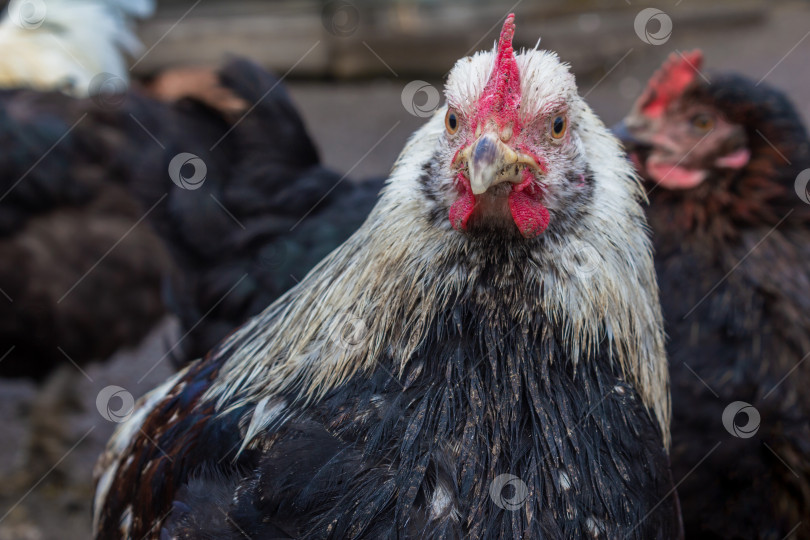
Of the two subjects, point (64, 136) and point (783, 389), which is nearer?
point (783, 389)

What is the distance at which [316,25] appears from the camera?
27.4 ft

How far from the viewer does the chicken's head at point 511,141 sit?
5.80ft

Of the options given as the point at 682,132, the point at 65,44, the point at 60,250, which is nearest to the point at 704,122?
the point at 682,132

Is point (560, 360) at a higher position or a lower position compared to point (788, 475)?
lower

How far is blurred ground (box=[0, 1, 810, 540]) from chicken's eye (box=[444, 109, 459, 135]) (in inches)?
74.8

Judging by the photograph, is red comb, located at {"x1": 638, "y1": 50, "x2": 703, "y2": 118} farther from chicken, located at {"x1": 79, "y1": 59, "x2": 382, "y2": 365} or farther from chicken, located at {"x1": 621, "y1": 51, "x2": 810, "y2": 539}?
chicken, located at {"x1": 79, "y1": 59, "x2": 382, "y2": 365}

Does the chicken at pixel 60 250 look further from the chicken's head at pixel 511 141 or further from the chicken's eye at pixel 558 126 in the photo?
the chicken's eye at pixel 558 126

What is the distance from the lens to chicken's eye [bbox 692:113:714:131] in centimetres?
311

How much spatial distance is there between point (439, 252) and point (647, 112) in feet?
6.17

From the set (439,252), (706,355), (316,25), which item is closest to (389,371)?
(439,252)

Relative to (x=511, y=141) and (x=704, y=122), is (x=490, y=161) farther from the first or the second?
(x=704, y=122)

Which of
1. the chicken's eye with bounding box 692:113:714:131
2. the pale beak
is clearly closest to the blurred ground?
the chicken's eye with bounding box 692:113:714:131

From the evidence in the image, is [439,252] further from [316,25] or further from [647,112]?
[316,25]

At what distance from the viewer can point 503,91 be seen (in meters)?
1.79
